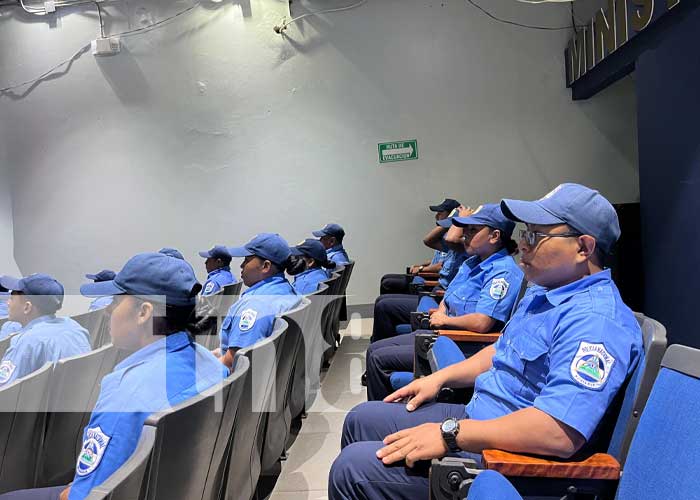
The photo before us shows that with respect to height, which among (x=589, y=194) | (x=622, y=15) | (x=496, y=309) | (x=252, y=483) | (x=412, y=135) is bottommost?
(x=252, y=483)

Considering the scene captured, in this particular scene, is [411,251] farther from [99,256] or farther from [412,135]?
[99,256]

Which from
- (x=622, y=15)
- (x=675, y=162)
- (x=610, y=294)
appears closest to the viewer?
(x=610, y=294)

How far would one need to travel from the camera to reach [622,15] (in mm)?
4629

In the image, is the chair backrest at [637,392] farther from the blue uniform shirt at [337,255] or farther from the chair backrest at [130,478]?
the blue uniform shirt at [337,255]

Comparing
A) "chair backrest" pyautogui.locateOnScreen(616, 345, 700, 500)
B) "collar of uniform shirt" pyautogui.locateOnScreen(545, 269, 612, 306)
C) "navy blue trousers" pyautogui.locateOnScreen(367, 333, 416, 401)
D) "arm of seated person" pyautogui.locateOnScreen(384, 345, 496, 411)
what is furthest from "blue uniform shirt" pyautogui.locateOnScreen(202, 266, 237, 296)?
"chair backrest" pyautogui.locateOnScreen(616, 345, 700, 500)

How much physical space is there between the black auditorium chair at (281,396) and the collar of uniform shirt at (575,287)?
3.14 feet

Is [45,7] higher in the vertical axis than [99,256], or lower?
higher

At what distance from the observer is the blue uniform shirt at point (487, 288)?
2.76 meters

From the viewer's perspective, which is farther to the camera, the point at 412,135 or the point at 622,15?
the point at 412,135

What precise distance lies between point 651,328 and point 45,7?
7.96 metres

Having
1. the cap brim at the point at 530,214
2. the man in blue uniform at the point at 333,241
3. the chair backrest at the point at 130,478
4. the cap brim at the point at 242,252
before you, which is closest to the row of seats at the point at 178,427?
the chair backrest at the point at 130,478

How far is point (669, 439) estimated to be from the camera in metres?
1.02

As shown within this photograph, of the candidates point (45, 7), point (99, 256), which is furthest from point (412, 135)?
point (45, 7)

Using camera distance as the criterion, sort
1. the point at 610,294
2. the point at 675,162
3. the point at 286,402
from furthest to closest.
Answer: the point at 675,162
the point at 286,402
the point at 610,294
